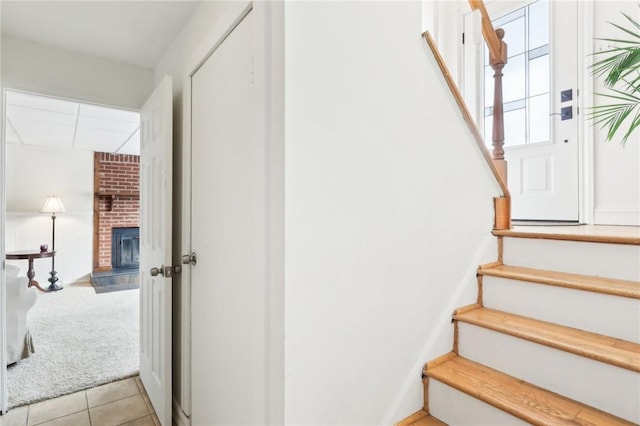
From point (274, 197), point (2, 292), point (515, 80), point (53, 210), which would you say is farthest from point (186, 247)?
point (53, 210)

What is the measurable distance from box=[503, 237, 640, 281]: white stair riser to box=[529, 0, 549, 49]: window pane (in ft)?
6.63

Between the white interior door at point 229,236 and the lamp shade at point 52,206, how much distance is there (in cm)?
502

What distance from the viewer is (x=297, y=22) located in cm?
93

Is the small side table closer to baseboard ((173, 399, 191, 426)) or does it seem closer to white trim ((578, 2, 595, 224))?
baseboard ((173, 399, 191, 426))

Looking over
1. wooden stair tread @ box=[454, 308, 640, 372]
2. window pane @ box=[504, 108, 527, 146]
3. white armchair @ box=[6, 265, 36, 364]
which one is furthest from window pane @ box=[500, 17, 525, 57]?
white armchair @ box=[6, 265, 36, 364]

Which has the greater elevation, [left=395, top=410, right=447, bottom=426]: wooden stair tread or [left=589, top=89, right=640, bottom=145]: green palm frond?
[left=589, top=89, right=640, bottom=145]: green palm frond

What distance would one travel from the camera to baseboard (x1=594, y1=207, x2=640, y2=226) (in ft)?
7.15

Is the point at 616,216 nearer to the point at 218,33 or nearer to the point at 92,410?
the point at 218,33

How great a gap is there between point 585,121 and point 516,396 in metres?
2.24

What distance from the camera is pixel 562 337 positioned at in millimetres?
1162

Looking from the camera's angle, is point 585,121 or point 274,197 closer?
point 274,197

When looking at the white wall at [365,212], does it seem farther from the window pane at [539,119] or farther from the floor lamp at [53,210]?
the floor lamp at [53,210]

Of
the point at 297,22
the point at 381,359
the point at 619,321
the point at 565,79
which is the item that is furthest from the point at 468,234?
the point at 565,79

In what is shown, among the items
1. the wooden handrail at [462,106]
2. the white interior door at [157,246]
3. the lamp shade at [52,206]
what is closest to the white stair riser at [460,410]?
the wooden handrail at [462,106]
